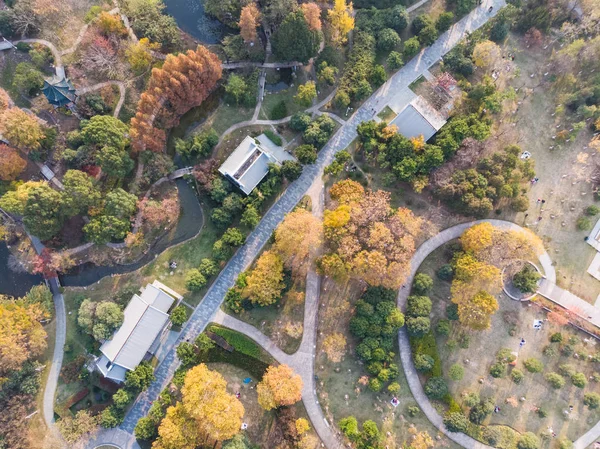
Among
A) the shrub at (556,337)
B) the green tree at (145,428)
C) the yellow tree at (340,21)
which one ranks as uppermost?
the yellow tree at (340,21)

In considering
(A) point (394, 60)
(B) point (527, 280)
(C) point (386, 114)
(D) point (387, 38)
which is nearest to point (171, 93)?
(C) point (386, 114)

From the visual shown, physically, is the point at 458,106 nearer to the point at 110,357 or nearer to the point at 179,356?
the point at 179,356

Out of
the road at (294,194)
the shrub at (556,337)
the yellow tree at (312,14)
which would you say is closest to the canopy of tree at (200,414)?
the road at (294,194)

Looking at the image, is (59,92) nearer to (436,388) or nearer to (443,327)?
(443,327)

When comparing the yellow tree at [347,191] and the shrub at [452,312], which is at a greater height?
the yellow tree at [347,191]

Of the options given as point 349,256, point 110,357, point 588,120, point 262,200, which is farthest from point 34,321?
point 588,120

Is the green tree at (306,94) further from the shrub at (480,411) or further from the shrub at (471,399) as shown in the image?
the shrub at (480,411)
